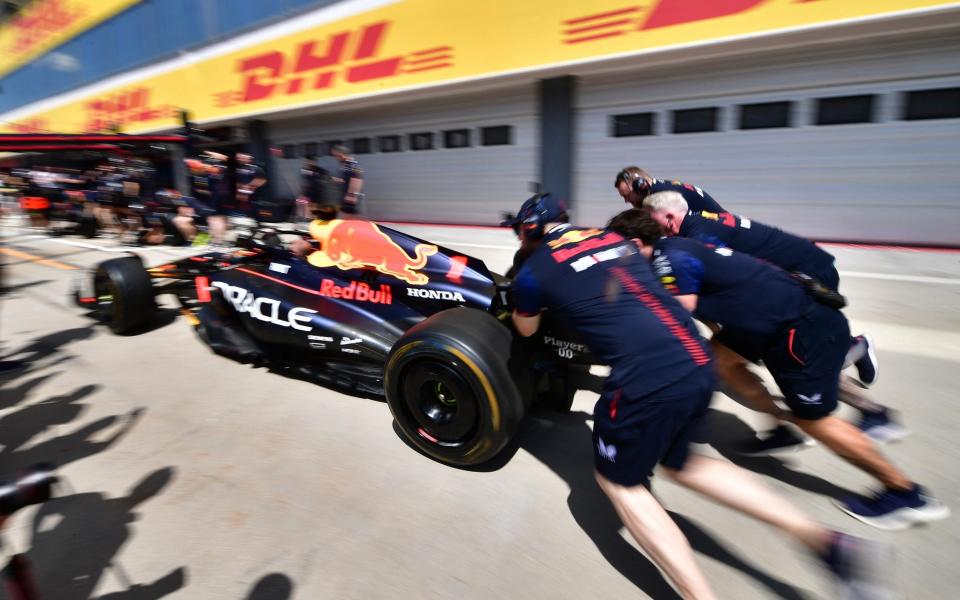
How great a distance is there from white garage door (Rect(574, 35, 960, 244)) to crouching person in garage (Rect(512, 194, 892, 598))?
22.8 ft

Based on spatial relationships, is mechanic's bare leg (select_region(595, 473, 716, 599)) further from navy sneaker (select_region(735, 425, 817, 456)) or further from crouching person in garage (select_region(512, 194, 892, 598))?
navy sneaker (select_region(735, 425, 817, 456))

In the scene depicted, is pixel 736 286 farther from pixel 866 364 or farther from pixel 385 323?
pixel 385 323

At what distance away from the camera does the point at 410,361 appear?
8.36 feet

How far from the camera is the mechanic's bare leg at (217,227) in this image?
8617mm

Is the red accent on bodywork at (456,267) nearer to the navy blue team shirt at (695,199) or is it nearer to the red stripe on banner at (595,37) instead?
the navy blue team shirt at (695,199)

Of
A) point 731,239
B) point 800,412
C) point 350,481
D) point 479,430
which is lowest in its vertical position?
point 350,481

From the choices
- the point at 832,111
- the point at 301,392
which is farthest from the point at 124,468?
the point at 832,111

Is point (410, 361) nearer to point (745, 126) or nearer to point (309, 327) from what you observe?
point (309, 327)

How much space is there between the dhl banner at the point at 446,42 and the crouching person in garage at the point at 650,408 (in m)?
5.12

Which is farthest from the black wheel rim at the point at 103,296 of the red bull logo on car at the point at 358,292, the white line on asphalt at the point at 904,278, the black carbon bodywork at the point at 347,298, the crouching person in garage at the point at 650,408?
the white line on asphalt at the point at 904,278

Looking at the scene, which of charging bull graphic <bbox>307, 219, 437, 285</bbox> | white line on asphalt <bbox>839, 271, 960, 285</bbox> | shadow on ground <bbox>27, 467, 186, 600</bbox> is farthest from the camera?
white line on asphalt <bbox>839, 271, 960, 285</bbox>

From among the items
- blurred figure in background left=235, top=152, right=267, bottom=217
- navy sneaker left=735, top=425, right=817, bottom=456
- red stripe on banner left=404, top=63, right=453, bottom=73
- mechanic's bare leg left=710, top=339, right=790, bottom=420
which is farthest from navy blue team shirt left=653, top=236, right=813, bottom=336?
red stripe on banner left=404, top=63, right=453, bottom=73

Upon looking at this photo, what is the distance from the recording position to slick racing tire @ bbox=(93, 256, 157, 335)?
4.41 meters

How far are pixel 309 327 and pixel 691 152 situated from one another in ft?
23.2
